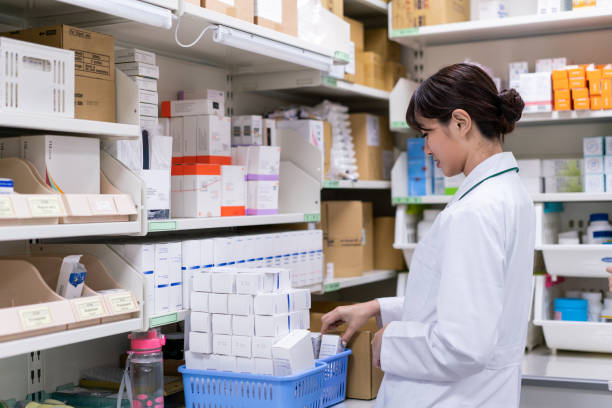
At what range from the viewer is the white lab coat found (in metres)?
1.82

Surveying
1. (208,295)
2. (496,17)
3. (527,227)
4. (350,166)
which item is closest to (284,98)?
(350,166)

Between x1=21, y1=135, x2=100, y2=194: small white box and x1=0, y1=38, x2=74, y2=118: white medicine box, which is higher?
x1=0, y1=38, x2=74, y2=118: white medicine box

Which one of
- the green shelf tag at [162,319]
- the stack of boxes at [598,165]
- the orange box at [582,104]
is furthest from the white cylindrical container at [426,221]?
the green shelf tag at [162,319]

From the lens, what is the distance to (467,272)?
1823 mm

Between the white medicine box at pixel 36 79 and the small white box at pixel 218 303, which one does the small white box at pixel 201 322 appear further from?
the white medicine box at pixel 36 79

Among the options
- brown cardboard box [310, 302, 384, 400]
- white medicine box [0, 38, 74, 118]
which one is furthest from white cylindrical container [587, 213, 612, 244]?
white medicine box [0, 38, 74, 118]

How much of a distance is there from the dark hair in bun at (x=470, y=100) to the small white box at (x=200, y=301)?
92 cm

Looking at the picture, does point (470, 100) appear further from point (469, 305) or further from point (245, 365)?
point (245, 365)

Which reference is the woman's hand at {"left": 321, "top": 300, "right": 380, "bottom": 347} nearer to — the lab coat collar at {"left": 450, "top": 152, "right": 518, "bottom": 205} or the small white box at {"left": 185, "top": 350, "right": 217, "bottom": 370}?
the small white box at {"left": 185, "top": 350, "right": 217, "bottom": 370}

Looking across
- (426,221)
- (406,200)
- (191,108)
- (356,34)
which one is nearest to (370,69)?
(356,34)

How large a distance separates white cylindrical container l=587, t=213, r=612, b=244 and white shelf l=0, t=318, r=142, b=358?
2440 mm

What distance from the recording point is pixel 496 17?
389 centimetres

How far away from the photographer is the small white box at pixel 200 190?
2619mm

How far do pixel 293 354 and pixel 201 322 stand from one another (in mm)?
329
